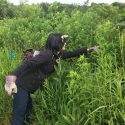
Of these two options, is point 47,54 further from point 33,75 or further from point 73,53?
point 73,53

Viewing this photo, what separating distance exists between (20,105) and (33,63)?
70cm

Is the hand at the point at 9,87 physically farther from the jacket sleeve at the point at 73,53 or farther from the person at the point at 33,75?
the jacket sleeve at the point at 73,53

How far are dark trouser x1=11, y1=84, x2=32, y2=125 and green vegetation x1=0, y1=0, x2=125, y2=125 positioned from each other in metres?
0.20

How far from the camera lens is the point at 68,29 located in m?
6.67

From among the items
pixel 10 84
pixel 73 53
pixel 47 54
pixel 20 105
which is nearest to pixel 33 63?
pixel 47 54

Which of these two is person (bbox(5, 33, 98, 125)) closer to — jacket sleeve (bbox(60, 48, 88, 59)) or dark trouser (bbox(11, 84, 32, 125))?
dark trouser (bbox(11, 84, 32, 125))

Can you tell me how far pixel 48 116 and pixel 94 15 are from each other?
83.0 inches

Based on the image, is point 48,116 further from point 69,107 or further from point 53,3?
point 53,3

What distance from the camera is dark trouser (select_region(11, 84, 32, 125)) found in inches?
220

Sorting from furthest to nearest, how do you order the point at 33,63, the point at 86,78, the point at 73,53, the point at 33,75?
the point at 73,53 < the point at 33,75 < the point at 33,63 < the point at 86,78

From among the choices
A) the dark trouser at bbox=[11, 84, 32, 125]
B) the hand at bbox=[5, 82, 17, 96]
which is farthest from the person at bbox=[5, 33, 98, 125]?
the hand at bbox=[5, 82, 17, 96]

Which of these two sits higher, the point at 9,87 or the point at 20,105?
the point at 9,87

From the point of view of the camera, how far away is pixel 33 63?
537 centimetres

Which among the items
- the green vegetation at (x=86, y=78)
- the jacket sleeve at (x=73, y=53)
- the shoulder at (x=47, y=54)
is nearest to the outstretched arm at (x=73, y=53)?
the jacket sleeve at (x=73, y=53)
